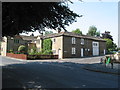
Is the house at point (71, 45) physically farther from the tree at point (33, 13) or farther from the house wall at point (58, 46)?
the tree at point (33, 13)

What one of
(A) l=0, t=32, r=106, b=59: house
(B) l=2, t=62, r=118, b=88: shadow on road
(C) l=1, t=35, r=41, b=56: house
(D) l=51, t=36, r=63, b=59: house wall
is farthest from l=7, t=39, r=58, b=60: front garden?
(B) l=2, t=62, r=118, b=88: shadow on road

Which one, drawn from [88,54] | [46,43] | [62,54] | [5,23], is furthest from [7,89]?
[88,54]

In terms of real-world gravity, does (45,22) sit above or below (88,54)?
above

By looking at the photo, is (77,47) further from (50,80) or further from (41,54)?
(50,80)

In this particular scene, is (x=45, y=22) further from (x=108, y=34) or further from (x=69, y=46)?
(x=108, y=34)

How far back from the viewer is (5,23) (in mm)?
9859

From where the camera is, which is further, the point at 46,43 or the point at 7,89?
the point at 46,43

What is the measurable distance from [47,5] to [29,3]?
94cm

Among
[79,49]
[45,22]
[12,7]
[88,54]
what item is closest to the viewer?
[12,7]

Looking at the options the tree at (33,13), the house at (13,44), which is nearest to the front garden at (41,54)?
the house at (13,44)

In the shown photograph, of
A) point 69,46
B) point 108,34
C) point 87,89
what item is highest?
point 108,34

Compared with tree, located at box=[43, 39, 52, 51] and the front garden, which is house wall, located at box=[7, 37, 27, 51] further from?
tree, located at box=[43, 39, 52, 51]

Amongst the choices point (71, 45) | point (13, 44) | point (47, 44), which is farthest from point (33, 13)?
point (13, 44)

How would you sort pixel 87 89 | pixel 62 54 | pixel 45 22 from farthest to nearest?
pixel 62 54 → pixel 45 22 → pixel 87 89
